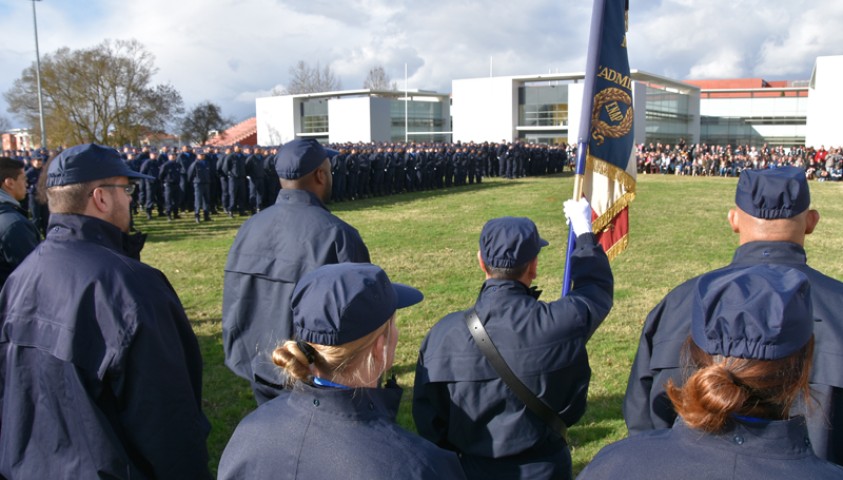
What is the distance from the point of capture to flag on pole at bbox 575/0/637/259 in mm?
3891

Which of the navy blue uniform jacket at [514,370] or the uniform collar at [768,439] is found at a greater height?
the uniform collar at [768,439]

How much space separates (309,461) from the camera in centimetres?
144

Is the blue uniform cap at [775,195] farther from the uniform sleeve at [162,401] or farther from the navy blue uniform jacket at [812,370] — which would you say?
the uniform sleeve at [162,401]


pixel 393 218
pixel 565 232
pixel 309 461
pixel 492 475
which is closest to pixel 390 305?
pixel 309 461

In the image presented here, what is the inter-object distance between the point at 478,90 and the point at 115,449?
53.4m

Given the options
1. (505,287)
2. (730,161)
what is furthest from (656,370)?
(730,161)

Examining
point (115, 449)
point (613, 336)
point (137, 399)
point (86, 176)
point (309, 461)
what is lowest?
point (613, 336)

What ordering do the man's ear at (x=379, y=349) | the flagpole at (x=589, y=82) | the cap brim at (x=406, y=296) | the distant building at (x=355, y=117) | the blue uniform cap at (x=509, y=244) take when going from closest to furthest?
the man's ear at (x=379, y=349) → the cap brim at (x=406, y=296) → the blue uniform cap at (x=509, y=244) → the flagpole at (x=589, y=82) → the distant building at (x=355, y=117)

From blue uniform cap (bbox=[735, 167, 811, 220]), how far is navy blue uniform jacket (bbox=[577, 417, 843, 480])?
128 cm

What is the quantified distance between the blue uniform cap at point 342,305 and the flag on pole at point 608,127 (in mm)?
→ 2584

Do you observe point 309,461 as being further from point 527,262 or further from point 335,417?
point 527,262

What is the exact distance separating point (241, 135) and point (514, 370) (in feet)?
237

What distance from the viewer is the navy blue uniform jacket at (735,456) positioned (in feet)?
4.14

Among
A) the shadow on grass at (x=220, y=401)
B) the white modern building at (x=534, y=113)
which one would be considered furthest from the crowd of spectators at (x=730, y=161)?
the shadow on grass at (x=220, y=401)
